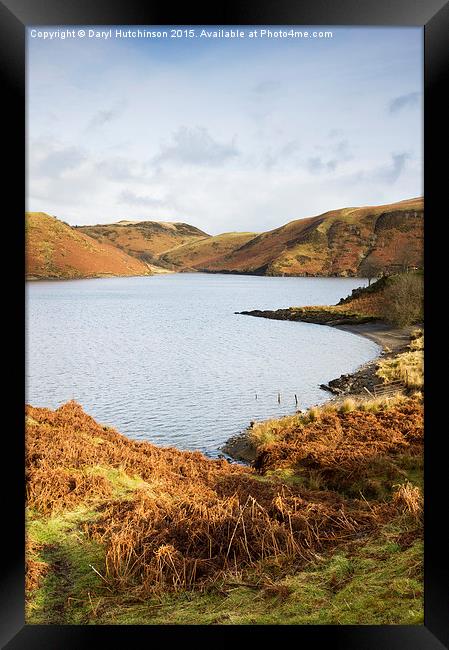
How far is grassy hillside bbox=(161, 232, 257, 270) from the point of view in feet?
22.1

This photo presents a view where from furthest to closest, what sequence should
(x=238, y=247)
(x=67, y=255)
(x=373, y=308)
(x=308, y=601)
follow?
(x=373, y=308) → (x=238, y=247) → (x=67, y=255) → (x=308, y=601)

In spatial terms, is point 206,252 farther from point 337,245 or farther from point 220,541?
point 220,541

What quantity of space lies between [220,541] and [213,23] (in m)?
3.11

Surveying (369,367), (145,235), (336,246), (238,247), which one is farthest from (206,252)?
(369,367)

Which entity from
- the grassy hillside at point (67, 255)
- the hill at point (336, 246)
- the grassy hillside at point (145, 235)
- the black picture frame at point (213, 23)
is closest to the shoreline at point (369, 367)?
the hill at point (336, 246)

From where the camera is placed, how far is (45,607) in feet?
10.1

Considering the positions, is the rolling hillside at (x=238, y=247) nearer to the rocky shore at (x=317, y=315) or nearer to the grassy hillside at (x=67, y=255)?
the grassy hillside at (x=67, y=255)

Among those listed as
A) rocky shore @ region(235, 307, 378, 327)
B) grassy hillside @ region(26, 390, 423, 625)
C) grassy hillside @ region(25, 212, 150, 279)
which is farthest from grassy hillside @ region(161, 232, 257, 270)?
grassy hillside @ region(26, 390, 423, 625)

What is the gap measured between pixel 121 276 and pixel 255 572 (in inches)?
184

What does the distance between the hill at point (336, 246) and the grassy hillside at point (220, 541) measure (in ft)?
Result: 9.04

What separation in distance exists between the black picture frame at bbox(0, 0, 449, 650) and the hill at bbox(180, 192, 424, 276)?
2618mm

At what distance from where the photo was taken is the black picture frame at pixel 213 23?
9.99 feet

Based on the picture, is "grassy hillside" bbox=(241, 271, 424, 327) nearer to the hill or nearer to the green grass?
the hill

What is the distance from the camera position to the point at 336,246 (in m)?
6.34
